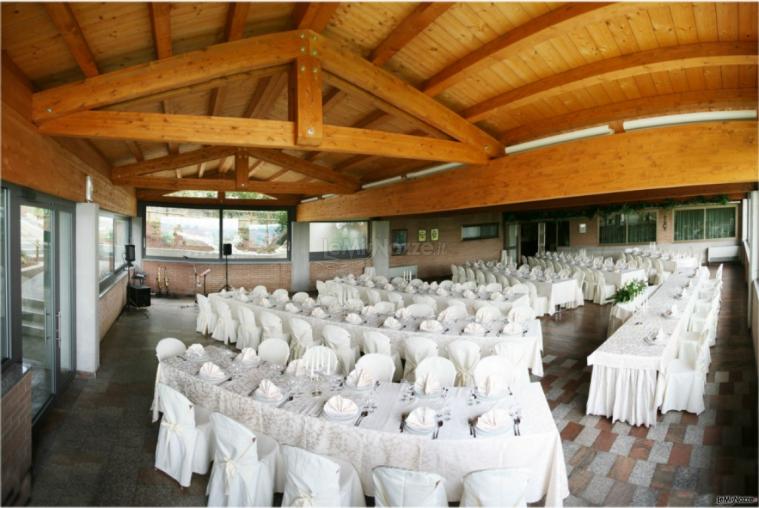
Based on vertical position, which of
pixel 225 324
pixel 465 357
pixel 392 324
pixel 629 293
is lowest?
pixel 225 324

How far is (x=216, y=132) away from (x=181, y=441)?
357 cm

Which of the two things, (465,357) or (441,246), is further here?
(441,246)

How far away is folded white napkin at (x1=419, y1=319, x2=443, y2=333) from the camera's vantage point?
253 inches

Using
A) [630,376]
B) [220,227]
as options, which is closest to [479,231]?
[220,227]

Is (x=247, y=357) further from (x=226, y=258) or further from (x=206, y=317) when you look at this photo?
(x=226, y=258)

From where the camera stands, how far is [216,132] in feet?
17.8

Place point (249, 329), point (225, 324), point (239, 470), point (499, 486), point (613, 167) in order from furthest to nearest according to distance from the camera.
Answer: point (225, 324) < point (249, 329) < point (613, 167) < point (239, 470) < point (499, 486)

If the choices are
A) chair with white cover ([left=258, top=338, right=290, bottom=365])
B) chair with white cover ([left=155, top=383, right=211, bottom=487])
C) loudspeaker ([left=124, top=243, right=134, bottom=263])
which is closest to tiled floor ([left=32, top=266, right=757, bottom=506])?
chair with white cover ([left=155, top=383, right=211, bottom=487])

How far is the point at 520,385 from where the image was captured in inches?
164

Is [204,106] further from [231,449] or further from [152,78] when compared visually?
[231,449]

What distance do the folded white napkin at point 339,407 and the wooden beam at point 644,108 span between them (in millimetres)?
5592

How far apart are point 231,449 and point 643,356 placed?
14.6ft

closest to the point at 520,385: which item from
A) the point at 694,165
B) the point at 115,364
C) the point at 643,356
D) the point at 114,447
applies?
the point at 643,356

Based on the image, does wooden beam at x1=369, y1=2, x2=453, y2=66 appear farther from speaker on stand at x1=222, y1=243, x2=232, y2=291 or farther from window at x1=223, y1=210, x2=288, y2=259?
window at x1=223, y1=210, x2=288, y2=259
